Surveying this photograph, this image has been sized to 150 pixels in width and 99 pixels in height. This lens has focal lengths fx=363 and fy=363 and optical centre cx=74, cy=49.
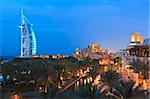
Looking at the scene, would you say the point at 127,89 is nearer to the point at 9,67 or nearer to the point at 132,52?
the point at 9,67

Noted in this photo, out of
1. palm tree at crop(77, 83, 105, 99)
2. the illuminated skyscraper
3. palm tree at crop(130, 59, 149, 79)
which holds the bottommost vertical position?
palm tree at crop(77, 83, 105, 99)

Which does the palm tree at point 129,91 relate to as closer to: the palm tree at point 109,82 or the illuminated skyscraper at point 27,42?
the palm tree at point 109,82

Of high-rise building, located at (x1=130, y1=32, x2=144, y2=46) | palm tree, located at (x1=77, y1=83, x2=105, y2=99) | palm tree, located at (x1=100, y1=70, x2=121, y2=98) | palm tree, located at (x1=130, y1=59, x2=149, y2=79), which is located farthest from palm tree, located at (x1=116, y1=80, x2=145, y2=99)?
high-rise building, located at (x1=130, y1=32, x2=144, y2=46)

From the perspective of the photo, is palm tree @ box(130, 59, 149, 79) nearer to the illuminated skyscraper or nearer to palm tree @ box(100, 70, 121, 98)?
palm tree @ box(100, 70, 121, 98)

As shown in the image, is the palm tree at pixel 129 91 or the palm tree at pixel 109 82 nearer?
the palm tree at pixel 129 91

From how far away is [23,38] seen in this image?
220ft

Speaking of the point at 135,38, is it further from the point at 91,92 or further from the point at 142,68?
the point at 91,92

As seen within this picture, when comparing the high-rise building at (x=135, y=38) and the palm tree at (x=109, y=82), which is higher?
the high-rise building at (x=135, y=38)

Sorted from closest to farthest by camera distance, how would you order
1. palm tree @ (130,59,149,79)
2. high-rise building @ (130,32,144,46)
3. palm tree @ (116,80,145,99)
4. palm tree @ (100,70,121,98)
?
palm tree @ (116,80,145,99) < palm tree @ (100,70,121,98) < palm tree @ (130,59,149,79) < high-rise building @ (130,32,144,46)

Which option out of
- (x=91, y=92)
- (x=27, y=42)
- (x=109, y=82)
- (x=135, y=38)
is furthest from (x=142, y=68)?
(x=27, y=42)

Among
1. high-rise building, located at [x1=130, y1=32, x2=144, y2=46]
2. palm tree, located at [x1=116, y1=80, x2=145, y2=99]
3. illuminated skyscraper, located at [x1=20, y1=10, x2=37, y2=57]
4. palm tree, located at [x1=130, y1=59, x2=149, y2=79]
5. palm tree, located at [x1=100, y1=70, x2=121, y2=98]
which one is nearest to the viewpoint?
palm tree, located at [x1=116, y1=80, x2=145, y2=99]

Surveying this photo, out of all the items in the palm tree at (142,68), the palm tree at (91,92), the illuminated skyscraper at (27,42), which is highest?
the illuminated skyscraper at (27,42)

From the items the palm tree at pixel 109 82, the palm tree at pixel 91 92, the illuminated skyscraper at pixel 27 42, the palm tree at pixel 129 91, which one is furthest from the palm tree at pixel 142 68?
the illuminated skyscraper at pixel 27 42

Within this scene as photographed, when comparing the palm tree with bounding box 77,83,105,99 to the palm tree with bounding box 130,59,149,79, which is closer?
the palm tree with bounding box 77,83,105,99
